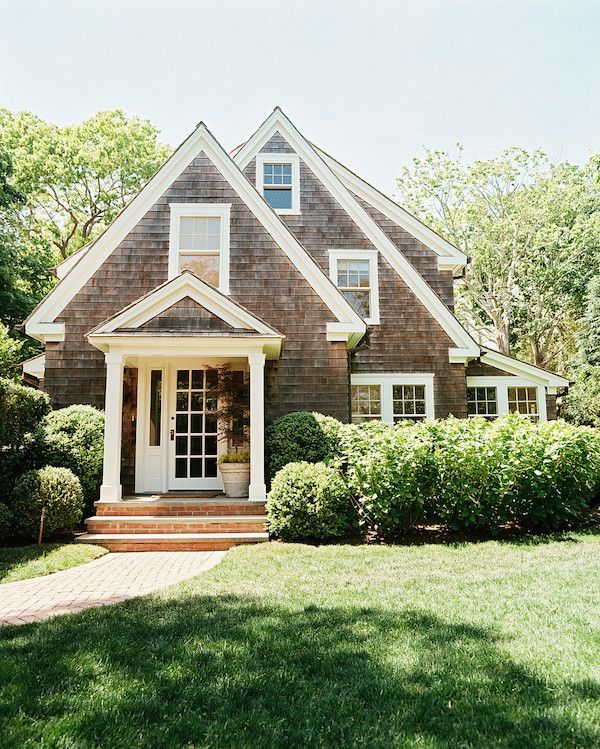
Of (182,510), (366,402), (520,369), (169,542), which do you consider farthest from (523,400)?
(169,542)

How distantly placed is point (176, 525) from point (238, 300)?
4799 mm

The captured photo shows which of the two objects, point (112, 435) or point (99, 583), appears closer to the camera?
point (99, 583)

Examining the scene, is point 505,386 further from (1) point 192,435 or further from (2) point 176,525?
(2) point 176,525

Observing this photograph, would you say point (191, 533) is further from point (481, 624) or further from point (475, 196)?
point (475, 196)

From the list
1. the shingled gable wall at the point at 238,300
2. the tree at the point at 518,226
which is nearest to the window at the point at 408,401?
the shingled gable wall at the point at 238,300

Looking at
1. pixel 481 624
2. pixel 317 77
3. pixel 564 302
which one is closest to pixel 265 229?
pixel 317 77

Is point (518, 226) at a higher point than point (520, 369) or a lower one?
higher

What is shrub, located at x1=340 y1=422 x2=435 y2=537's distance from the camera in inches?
315

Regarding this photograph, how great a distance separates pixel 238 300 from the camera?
11.2 metres

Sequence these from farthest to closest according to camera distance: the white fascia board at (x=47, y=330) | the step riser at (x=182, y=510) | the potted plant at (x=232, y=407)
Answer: the white fascia board at (x=47, y=330), the potted plant at (x=232, y=407), the step riser at (x=182, y=510)

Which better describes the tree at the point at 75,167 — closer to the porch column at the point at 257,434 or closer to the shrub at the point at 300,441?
the porch column at the point at 257,434

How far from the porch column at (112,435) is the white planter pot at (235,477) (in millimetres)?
1800

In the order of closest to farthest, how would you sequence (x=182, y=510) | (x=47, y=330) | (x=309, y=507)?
(x=309, y=507), (x=182, y=510), (x=47, y=330)

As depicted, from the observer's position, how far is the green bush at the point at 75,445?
8.95 meters
